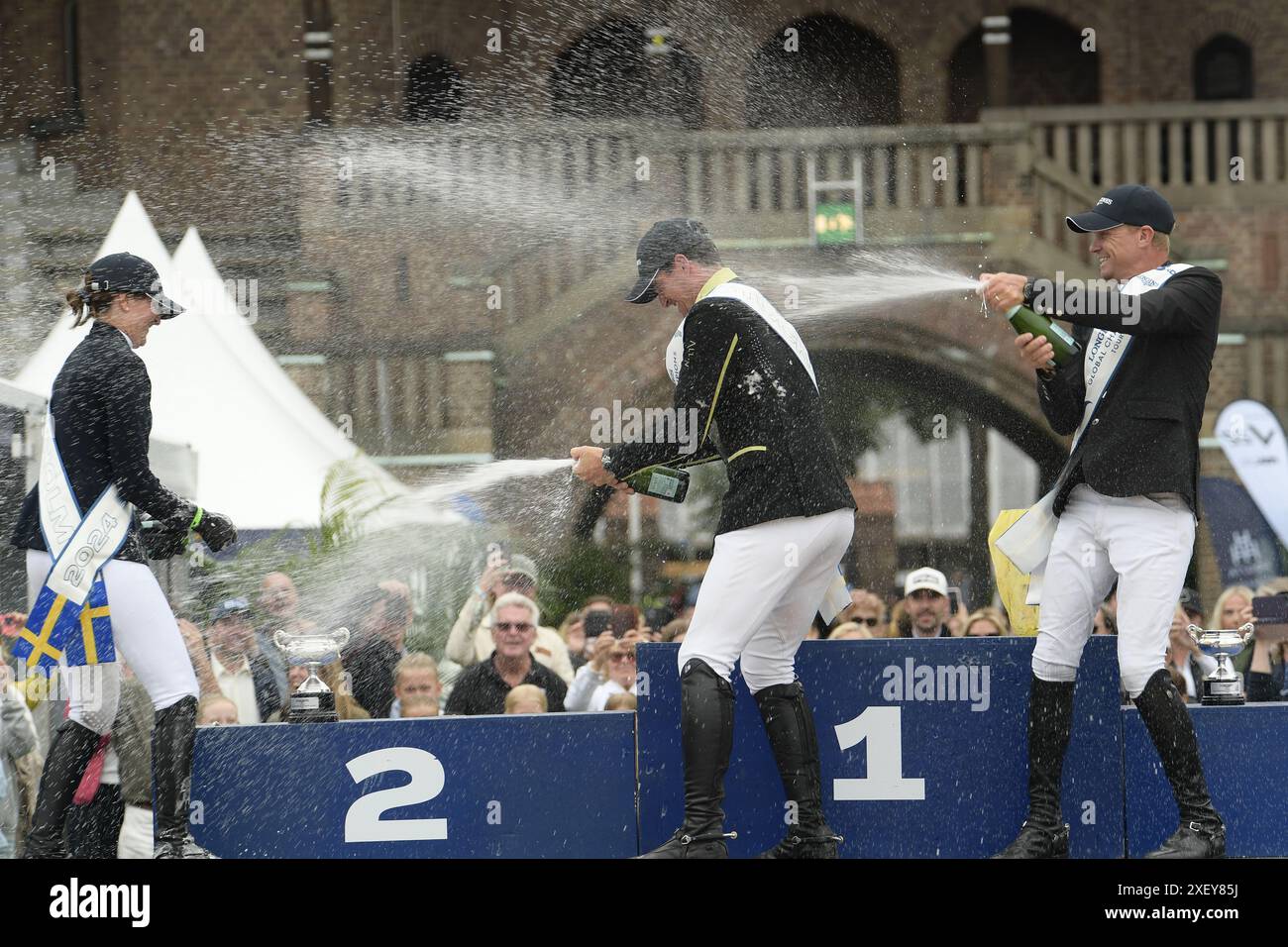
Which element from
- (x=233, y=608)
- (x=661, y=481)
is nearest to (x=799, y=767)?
(x=661, y=481)

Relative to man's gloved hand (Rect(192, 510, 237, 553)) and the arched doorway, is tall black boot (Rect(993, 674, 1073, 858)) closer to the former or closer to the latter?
man's gloved hand (Rect(192, 510, 237, 553))

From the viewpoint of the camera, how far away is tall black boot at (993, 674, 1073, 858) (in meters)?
5.16

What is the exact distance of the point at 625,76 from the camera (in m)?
19.2

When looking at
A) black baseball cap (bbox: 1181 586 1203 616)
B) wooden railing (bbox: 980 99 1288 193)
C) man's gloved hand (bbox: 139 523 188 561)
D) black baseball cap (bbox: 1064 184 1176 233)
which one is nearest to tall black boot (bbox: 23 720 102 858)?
man's gloved hand (bbox: 139 523 188 561)

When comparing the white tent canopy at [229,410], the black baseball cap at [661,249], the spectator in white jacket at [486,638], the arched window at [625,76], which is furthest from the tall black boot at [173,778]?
the arched window at [625,76]

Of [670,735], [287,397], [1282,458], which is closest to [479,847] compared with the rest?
[670,735]

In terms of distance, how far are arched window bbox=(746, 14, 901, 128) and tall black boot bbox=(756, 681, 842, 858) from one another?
12607 millimetres

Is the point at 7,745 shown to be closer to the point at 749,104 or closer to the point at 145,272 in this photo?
the point at 145,272

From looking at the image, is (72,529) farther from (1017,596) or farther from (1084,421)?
(1017,596)

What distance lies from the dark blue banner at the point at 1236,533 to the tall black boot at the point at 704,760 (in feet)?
26.5

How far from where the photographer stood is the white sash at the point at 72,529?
5.23m

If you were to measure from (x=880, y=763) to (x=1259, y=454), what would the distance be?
9625mm

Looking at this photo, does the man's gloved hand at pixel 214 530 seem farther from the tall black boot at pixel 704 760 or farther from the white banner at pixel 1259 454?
the white banner at pixel 1259 454

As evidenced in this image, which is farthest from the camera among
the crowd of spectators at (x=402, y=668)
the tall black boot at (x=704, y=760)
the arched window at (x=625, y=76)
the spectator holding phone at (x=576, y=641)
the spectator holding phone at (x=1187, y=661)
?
the arched window at (x=625, y=76)
